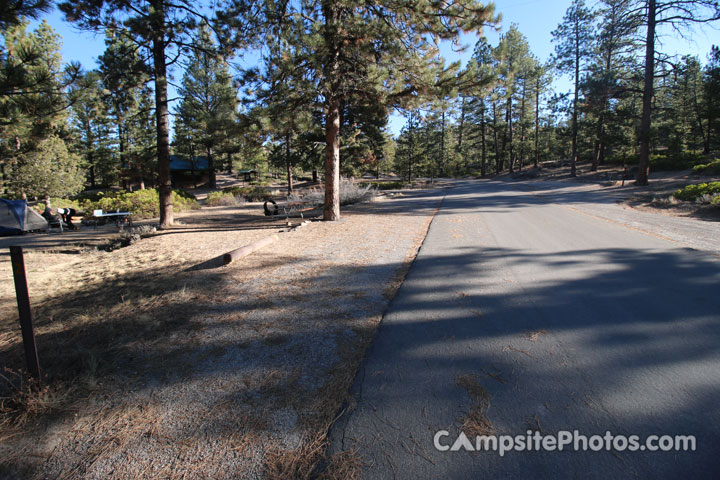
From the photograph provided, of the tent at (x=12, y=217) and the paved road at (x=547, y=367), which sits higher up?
the tent at (x=12, y=217)

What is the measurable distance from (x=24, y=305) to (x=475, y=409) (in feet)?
9.38

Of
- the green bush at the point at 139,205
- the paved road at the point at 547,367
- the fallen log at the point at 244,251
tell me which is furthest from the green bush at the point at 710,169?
the green bush at the point at 139,205

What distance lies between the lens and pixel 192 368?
8.45 feet

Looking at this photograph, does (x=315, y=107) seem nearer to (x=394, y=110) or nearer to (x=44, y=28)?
(x=394, y=110)

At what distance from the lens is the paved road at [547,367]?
1.68 meters

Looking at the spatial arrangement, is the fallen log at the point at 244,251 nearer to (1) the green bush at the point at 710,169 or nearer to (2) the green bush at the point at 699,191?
(2) the green bush at the point at 699,191

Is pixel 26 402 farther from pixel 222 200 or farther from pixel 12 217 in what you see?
pixel 222 200

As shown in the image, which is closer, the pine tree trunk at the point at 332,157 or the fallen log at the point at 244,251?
the fallen log at the point at 244,251

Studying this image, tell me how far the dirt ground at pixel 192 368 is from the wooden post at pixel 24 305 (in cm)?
16

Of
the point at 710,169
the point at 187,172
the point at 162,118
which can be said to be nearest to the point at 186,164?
the point at 187,172

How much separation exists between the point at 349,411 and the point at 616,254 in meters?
5.55

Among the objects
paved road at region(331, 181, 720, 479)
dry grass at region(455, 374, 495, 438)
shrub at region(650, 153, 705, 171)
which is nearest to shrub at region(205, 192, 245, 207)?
paved road at region(331, 181, 720, 479)

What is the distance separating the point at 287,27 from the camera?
8203 mm

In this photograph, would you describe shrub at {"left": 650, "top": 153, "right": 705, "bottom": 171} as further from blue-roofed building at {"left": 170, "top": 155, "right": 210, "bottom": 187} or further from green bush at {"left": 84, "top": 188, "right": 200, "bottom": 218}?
blue-roofed building at {"left": 170, "top": 155, "right": 210, "bottom": 187}
